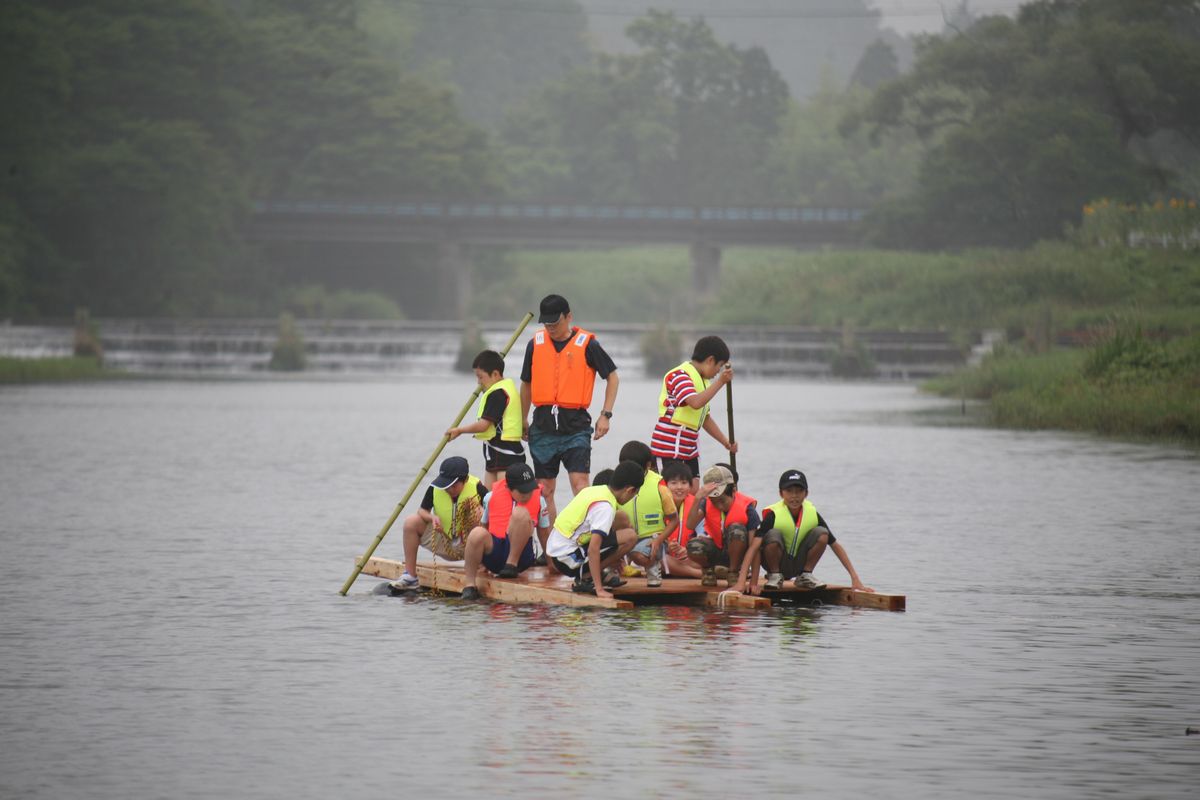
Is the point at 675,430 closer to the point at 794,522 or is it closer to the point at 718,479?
the point at 718,479

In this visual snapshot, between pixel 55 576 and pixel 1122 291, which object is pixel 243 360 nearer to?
pixel 1122 291

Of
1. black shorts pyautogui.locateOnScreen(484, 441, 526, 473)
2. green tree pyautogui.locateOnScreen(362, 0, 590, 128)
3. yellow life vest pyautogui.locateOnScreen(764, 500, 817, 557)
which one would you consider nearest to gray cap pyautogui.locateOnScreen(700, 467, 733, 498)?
yellow life vest pyautogui.locateOnScreen(764, 500, 817, 557)

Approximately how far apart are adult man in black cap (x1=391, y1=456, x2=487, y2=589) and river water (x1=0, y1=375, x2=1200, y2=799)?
0.47 m

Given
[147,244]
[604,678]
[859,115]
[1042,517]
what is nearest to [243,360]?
[147,244]

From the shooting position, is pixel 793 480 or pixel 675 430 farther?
pixel 675 430

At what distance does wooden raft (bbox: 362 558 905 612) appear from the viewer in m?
15.3

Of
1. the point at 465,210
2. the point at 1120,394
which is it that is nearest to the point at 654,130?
the point at 465,210

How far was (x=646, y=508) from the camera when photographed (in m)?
15.6

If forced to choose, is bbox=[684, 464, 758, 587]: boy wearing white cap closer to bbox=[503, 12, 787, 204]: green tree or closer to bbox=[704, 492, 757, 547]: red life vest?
bbox=[704, 492, 757, 547]: red life vest

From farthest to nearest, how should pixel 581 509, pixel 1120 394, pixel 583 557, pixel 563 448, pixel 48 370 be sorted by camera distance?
pixel 48 370, pixel 1120 394, pixel 563 448, pixel 583 557, pixel 581 509

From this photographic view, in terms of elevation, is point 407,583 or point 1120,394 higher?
point 1120,394

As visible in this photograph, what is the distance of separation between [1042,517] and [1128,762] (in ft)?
45.1

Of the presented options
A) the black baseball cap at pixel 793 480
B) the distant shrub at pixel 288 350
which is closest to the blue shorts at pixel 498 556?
the black baseball cap at pixel 793 480

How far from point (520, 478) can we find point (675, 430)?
5.24 ft
